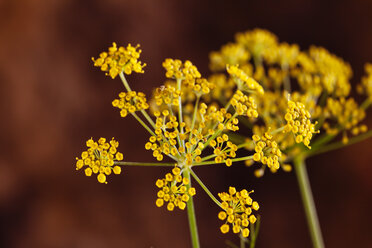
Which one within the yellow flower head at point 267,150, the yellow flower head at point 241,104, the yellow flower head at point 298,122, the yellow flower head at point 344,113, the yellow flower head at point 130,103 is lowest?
the yellow flower head at point 267,150

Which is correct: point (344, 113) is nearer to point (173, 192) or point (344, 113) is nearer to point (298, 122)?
point (298, 122)

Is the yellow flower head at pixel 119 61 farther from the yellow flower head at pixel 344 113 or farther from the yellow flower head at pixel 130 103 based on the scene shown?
the yellow flower head at pixel 344 113

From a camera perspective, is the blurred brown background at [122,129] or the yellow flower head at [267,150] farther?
the blurred brown background at [122,129]

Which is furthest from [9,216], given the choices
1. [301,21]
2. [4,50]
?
[301,21]

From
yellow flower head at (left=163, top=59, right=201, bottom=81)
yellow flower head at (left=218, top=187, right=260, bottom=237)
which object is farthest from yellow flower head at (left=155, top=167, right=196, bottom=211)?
yellow flower head at (left=163, top=59, right=201, bottom=81)

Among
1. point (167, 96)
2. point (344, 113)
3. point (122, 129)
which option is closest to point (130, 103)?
point (167, 96)

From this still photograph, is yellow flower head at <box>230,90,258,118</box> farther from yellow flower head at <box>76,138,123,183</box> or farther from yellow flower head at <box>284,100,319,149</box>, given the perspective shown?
yellow flower head at <box>76,138,123,183</box>

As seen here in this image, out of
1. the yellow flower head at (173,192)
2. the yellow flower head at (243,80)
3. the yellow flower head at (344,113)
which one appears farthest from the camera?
the yellow flower head at (344,113)

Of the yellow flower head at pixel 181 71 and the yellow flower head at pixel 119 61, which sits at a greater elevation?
the yellow flower head at pixel 119 61

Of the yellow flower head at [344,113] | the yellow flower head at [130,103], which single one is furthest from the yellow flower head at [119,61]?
the yellow flower head at [344,113]
